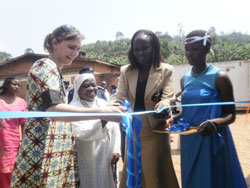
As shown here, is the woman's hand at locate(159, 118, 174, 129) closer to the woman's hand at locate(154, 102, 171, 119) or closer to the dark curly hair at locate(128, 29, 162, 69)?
the woman's hand at locate(154, 102, 171, 119)

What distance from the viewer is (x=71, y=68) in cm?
1791

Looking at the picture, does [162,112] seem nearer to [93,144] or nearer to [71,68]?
[93,144]

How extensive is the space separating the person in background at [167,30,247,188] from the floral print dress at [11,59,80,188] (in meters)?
1.24

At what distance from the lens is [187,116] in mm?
2316

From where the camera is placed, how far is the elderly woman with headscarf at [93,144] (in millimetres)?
2474

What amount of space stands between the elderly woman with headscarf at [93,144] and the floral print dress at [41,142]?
0.55 metres

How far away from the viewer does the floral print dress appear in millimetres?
1724

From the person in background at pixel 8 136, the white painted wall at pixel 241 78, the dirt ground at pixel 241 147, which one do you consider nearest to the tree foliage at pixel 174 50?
the white painted wall at pixel 241 78

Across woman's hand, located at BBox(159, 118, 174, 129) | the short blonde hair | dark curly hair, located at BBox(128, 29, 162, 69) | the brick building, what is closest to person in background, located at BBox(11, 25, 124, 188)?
the short blonde hair

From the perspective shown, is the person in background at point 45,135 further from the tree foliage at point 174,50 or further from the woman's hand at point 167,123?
the tree foliage at point 174,50

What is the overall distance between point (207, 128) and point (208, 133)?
2.2 inches

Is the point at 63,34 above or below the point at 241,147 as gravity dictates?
above

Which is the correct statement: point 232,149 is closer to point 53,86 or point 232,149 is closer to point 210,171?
point 210,171

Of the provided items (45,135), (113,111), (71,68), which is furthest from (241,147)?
(71,68)
